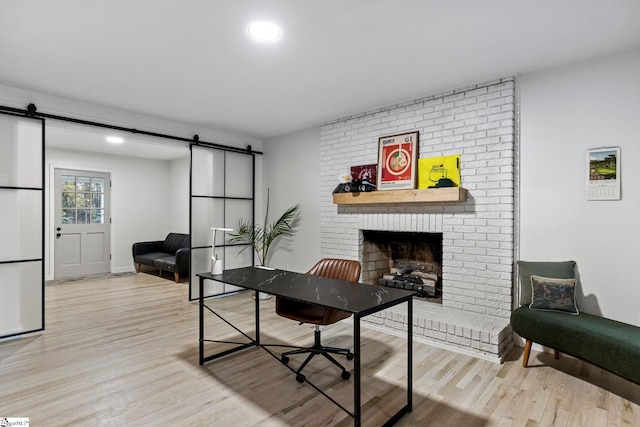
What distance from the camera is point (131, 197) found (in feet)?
23.4

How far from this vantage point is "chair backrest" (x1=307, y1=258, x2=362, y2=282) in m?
2.96

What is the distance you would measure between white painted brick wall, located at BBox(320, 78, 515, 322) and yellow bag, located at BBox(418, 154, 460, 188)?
62 mm

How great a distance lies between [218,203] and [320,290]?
3323 millimetres

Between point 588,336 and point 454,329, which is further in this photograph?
point 454,329

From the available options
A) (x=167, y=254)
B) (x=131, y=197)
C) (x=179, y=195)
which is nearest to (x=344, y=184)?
(x=167, y=254)

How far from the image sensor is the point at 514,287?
3156mm

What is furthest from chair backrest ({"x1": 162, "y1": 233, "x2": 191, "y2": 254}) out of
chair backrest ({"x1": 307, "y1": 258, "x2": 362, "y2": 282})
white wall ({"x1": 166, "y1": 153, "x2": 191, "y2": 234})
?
chair backrest ({"x1": 307, "y1": 258, "x2": 362, "y2": 282})

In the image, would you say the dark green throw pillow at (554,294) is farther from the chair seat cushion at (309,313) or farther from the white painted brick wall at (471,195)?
the chair seat cushion at (309,313)

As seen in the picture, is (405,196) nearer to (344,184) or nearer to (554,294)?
(344,184)

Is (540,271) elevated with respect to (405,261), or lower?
elevated

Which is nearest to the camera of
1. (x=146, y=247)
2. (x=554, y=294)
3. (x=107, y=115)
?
(x=554, y=294)

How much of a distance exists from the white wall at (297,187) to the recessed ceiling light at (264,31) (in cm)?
249

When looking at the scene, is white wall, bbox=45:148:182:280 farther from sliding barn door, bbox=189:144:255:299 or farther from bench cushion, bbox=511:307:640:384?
bench cushion, bbox=511:307:640:384

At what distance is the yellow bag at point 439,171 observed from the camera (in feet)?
11.3
